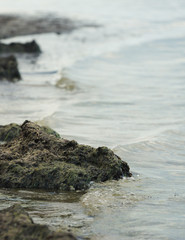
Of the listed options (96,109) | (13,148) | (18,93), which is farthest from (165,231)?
(18,93)

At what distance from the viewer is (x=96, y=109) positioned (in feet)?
31.3

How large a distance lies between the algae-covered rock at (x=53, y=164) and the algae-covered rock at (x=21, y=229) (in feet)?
4.28

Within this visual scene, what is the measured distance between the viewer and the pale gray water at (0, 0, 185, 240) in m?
4.37

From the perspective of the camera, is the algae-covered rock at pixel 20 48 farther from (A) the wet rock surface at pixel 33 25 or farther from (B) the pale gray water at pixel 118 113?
(A) the wet rock surface at pixel 33 25

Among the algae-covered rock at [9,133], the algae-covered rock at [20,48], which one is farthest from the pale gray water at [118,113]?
the algae-covered rock at [9,133]

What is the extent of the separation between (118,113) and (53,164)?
4246 millimetres

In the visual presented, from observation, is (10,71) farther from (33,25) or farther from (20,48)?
(33,25)

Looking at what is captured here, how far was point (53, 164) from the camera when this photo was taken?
501 cm

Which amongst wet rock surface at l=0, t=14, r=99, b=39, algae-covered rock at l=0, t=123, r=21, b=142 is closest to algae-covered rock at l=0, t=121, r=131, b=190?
algae-covered rock at l=0, t=123, r=21, b=142

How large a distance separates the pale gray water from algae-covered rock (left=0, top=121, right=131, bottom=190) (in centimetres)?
14

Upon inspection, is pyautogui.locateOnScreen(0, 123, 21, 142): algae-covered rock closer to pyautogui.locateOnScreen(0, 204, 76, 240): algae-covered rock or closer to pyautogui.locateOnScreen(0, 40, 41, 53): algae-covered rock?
pyautogui.locateOnScreen(0, 204, 76, 240): algae-covered rock

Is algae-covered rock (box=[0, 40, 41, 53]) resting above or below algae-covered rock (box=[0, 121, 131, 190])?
above

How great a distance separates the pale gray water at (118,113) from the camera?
4.37m

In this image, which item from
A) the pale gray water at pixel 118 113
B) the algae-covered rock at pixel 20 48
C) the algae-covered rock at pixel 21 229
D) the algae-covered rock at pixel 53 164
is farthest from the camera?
the algae-covered rock at pixel 20 48
